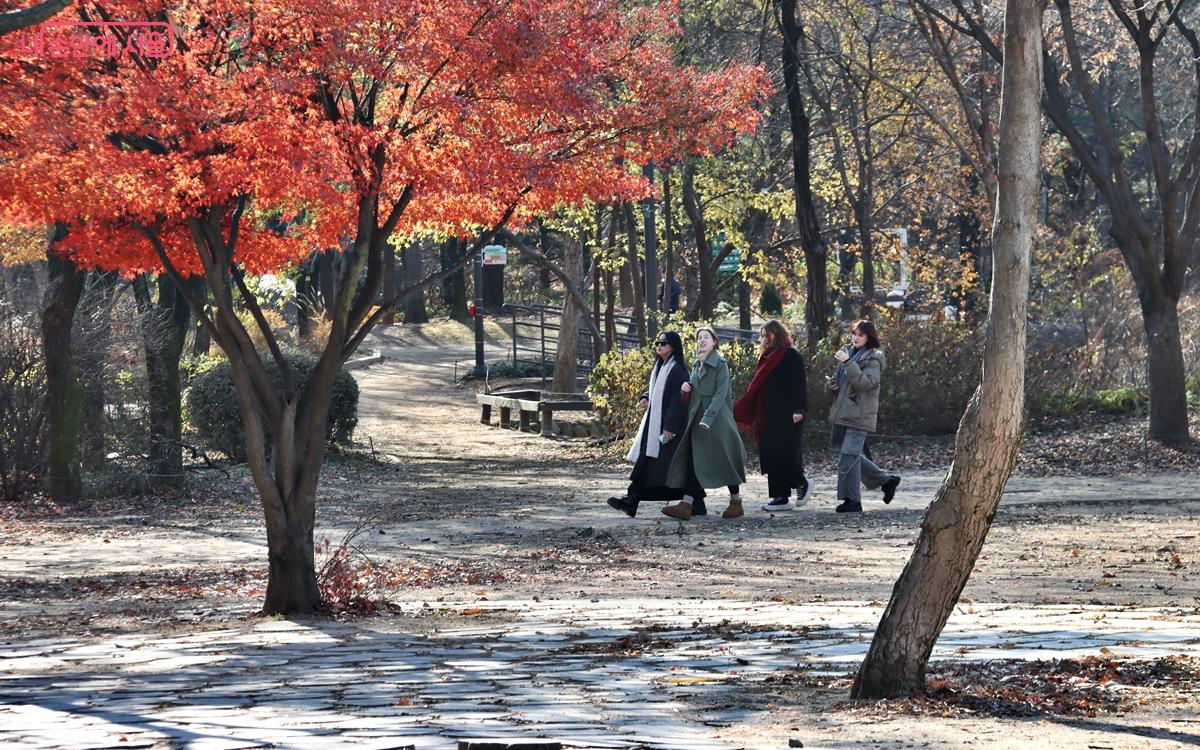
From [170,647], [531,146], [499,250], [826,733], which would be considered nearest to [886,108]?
[499,250]

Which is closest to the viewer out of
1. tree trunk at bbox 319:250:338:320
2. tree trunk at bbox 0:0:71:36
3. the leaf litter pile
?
the leaf litter pile

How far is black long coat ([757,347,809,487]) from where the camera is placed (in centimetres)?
1433

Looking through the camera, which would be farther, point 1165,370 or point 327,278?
point 327,278

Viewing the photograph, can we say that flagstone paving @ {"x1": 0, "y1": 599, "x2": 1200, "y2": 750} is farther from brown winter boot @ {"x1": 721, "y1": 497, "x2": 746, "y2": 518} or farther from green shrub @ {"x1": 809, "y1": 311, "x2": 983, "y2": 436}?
green shrub @ {"x1": 809, "y1": 311, "x2": 983, "y2": 436}

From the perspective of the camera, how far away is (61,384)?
57.0 feet

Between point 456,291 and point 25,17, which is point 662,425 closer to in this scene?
point 25,17

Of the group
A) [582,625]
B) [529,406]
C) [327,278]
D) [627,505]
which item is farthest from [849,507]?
[327,278]

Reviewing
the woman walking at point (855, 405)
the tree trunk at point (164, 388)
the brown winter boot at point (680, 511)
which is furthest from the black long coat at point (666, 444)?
the tree trunk at point (164, 388)

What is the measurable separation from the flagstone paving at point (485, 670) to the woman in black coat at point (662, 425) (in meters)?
4.83

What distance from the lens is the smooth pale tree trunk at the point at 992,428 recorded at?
562cm

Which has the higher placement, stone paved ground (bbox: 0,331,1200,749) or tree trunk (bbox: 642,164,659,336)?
tree trunk (bbox: 642,164,659,336)

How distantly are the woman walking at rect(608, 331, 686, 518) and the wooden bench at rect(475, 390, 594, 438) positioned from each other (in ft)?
37.8

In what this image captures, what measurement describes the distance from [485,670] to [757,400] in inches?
327

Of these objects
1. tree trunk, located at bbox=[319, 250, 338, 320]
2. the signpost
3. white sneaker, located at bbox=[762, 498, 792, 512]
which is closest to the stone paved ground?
white sneaker, located at bbox=[762, 498, 792, 512]
